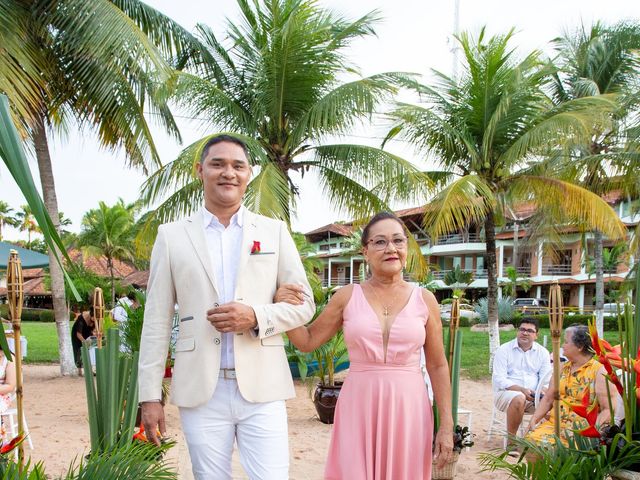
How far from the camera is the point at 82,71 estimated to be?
10.9m

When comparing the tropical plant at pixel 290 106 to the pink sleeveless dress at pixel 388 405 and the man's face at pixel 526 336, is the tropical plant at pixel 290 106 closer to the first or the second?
the man's face at pixel 526 336

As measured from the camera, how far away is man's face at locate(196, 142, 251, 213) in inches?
99.6

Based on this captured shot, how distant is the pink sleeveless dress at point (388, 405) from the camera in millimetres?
2805

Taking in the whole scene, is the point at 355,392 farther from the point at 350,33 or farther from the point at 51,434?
the point at 350,33

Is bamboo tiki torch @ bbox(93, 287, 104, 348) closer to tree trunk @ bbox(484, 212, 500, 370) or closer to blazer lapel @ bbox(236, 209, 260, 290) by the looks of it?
blazer lapel @ bbox(236, 209, 260, 290)

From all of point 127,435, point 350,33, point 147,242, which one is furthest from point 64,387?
point 127,435

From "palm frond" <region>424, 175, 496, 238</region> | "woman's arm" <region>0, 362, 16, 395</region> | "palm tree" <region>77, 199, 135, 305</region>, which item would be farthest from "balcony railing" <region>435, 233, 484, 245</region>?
"woman's arm" <region>0, 362, 16, 395</region>

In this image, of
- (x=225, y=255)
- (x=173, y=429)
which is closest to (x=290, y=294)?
(x=225, y=255)

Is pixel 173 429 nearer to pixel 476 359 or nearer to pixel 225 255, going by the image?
pixel 225 255

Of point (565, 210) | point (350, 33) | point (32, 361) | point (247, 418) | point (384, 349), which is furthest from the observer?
point (32, 361)

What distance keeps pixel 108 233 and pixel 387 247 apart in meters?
39.5

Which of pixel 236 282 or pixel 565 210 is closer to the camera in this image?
pixel 236 282

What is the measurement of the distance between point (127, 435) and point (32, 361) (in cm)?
1439

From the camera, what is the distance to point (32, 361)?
51.5 feet
